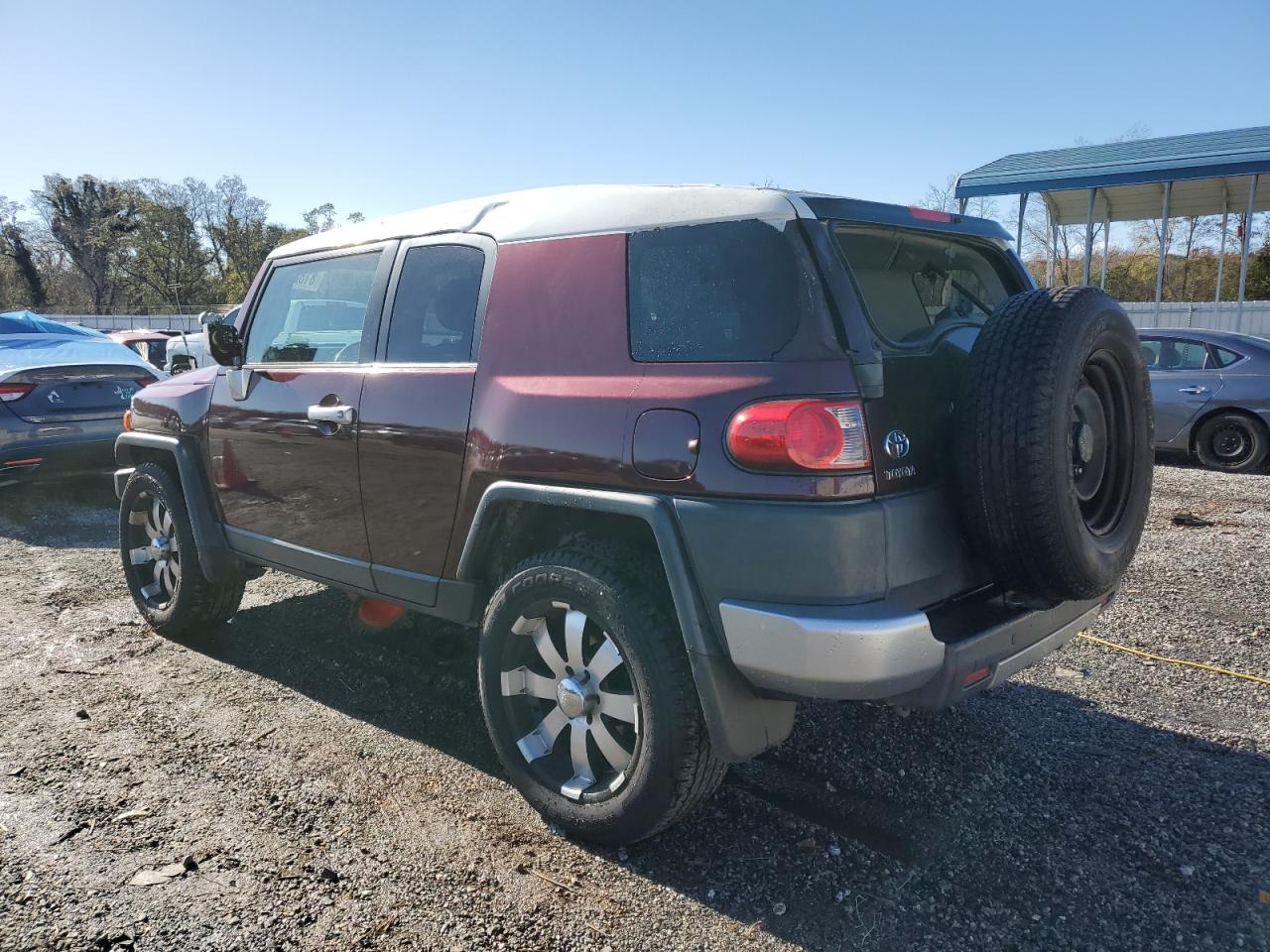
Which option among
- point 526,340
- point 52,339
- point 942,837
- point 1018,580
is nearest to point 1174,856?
point 942,837

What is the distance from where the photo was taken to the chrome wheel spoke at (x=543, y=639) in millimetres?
2855

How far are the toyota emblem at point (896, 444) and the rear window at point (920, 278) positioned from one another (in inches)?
12.8

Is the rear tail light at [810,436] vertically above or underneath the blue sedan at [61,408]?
above

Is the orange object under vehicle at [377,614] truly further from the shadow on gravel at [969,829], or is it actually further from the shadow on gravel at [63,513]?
the shadow on gravel at [63,513]

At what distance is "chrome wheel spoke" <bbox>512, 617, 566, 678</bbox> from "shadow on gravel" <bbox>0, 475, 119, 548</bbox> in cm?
535

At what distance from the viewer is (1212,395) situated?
922cm

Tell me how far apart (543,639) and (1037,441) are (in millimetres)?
1549

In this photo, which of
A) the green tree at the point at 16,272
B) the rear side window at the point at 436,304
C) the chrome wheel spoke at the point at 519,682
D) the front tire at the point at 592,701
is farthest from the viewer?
the green tree at the point at 16,272

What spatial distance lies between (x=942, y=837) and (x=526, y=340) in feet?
6.62

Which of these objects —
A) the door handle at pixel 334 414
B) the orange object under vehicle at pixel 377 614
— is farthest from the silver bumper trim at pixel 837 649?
the orange object under vehicle at pixel 377 614

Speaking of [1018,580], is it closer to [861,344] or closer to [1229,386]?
[861,344]

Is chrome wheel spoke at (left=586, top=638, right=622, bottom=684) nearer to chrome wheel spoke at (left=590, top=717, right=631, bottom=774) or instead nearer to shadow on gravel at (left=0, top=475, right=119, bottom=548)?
chrome wheel spoke at (left=590, top=717, right=631, bottom=774)

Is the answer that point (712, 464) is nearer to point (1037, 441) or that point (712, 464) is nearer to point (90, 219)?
point (1037, 441)

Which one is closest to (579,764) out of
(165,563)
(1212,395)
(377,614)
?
(377,614)
